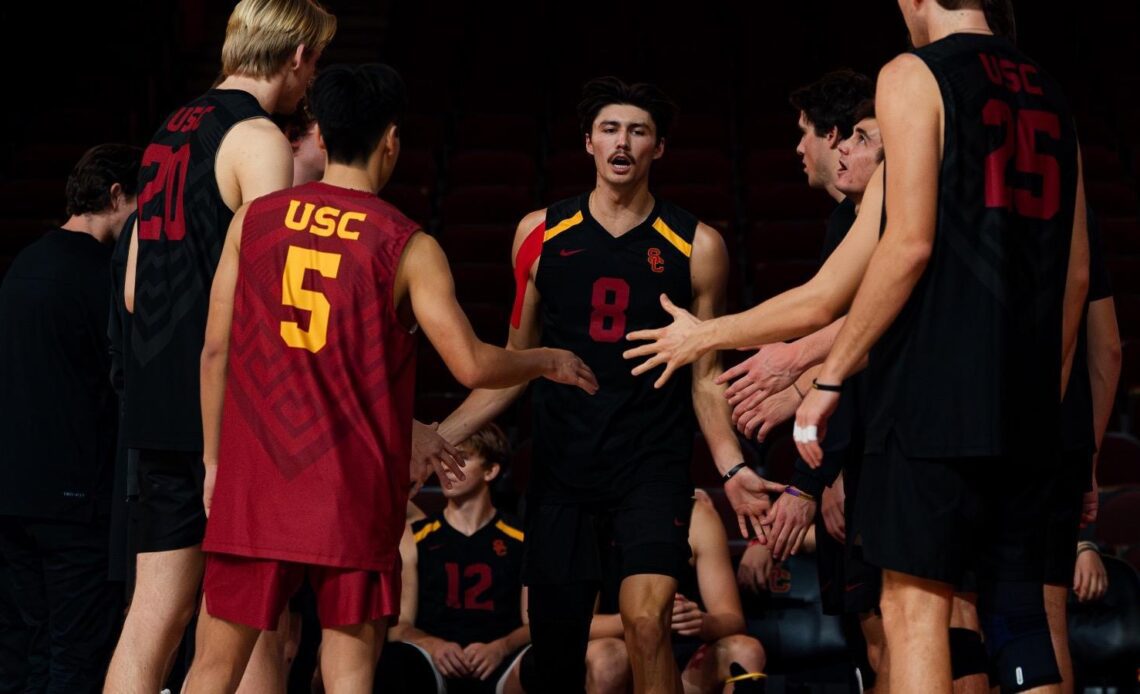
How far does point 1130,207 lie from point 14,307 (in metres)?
7.39

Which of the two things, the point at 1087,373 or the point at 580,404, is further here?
the point at 580,404

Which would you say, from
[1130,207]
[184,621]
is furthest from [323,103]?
[1130,207]

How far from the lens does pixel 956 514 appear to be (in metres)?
2.71

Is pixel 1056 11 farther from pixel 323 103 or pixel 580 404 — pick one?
pixel 323 103

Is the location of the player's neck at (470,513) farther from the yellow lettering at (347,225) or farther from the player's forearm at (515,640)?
the yellow lettering at (347,225)

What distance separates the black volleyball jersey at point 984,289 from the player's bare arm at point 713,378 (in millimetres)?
1492

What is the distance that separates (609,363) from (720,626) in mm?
1212

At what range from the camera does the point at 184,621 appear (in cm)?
350

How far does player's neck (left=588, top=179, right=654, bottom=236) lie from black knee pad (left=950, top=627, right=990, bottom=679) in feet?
6.33

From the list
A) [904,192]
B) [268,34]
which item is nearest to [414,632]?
[268,34]

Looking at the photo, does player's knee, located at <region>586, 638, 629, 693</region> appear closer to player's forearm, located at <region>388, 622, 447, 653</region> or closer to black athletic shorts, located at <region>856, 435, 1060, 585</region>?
player's forearm, located at <region>388, 622, 447, 653</region>

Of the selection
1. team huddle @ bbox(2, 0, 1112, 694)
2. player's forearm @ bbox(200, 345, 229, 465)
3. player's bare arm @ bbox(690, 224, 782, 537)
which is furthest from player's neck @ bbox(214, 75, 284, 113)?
player's bare arm @ bbox(690, 224, 782, 537)

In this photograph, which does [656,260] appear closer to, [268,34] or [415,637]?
[268,34]

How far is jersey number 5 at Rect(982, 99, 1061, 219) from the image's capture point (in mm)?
2742
